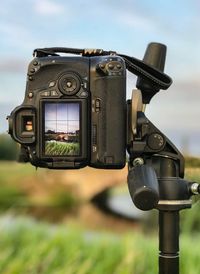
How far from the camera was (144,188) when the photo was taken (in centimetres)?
253

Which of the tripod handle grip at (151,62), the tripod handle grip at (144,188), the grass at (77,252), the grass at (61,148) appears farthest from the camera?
the grass at (77,252)

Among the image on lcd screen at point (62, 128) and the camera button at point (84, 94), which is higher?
the camera button at point (84, 94)

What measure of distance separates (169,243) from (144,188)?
1.17ft

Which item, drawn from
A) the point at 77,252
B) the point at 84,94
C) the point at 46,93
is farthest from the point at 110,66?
the point at 77,252

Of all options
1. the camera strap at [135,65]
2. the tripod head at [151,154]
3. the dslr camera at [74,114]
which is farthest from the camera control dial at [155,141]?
the camera strap at [135,65]

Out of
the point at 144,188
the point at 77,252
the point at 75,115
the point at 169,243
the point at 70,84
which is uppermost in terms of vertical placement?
the point at 70,84

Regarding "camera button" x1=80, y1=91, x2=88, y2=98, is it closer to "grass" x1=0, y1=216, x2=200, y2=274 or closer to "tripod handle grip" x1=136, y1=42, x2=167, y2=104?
"tripod handle grip" x1=136, y1=42, x2=167, y2=104

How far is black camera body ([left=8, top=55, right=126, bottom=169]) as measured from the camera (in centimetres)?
262

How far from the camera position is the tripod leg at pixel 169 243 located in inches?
110

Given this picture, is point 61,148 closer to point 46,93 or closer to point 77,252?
point 46,93

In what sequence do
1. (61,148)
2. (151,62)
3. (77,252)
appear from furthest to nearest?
(77,252) < (151,62) < (61,148)

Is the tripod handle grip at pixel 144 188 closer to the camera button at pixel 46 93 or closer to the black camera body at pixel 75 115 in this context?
the black camera body at pixel 75 115

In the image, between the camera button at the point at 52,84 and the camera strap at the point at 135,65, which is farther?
the camera strap at the point at 135,65

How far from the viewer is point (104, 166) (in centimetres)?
268
